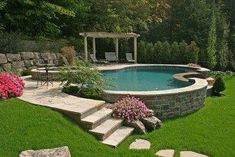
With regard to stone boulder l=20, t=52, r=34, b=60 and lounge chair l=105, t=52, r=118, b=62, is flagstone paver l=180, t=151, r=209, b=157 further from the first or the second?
lounge chair l=105, t=52, r=118, b=62

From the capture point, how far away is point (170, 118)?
30.1 ft

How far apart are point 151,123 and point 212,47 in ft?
45.9

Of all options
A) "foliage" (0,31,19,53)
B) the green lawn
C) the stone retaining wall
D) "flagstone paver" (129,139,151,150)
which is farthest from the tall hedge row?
"flagstone paver" (129,139,151,150)

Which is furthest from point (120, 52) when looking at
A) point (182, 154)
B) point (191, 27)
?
point (182, 154)

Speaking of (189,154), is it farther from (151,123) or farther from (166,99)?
(166,99)

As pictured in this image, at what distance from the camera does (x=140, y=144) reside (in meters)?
7.27

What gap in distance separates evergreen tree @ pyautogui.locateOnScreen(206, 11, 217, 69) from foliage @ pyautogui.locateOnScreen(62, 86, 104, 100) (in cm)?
1285

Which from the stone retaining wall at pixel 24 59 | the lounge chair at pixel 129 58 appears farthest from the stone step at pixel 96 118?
the lounge chair at pixel 129 58

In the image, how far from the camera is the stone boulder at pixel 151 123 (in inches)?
323

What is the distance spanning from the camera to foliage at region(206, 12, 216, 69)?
810 inches

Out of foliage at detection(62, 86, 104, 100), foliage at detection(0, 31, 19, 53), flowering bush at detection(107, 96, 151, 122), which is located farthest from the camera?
foliage at detection(0, 31, 19, 53)

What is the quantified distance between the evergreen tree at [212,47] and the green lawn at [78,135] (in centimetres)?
1213

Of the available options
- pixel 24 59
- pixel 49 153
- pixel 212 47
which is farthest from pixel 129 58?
pixel 49 153

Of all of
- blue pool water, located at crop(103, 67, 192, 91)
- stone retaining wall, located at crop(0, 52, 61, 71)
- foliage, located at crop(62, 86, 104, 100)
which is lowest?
blue pool water, located at crop(103, 67, 192, 91)
